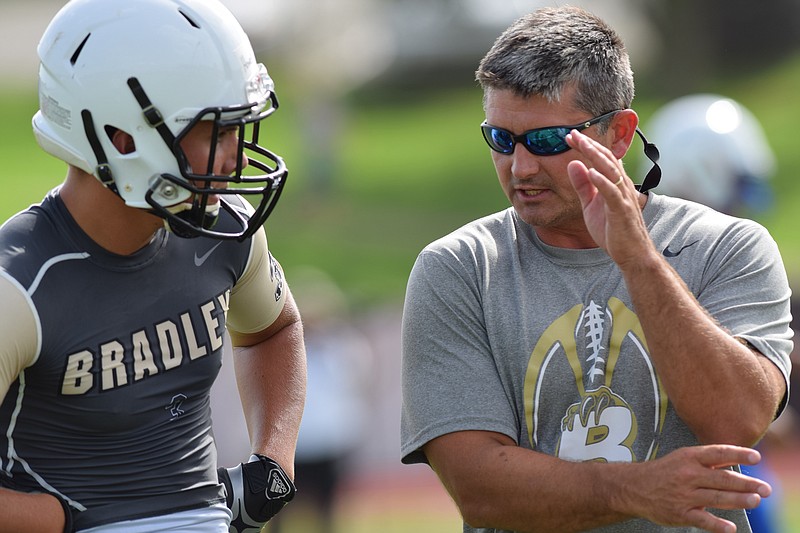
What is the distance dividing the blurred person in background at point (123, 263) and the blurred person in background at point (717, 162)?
3.47m

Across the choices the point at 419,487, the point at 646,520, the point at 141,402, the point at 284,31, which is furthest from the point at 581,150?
the point at 284,31

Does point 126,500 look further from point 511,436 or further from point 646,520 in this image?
point 646,520

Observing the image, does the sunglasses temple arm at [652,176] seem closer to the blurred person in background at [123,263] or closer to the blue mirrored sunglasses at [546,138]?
the blue mirrored sunglasses at [546,138]

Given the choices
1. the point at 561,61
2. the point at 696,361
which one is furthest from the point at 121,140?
the point at 696,361

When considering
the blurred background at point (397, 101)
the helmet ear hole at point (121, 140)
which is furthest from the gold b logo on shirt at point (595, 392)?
the blurred background at point (397, 101)

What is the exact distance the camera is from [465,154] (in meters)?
30.0

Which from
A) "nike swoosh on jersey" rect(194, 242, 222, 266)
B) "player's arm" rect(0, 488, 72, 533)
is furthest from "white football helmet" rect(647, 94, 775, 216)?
"player's arm" rect(0, 488, 72, 533)

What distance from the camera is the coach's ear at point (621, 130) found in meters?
3.72

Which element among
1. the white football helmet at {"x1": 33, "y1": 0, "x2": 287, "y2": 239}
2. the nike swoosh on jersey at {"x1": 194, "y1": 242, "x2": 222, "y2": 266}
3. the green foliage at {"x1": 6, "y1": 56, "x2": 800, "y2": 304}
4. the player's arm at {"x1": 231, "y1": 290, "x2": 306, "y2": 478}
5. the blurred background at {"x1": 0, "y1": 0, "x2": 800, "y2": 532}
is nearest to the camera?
the white football helmet at {"x1": 33, "y1": 0, "x2": 287, "y2": 239}

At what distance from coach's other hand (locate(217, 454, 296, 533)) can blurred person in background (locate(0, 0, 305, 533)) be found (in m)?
0.21

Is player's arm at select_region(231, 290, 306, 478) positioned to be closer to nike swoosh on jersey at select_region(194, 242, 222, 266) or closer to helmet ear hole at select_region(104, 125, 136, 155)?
nike swoosh on jersey at select_region(194, 242, 222, 266)

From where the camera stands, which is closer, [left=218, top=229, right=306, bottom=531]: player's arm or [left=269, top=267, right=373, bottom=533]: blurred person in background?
[left=218, top=229, right=306, bottom=531]: player's arm

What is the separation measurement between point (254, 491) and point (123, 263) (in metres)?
0.85

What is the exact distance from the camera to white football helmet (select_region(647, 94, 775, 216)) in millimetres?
6508
